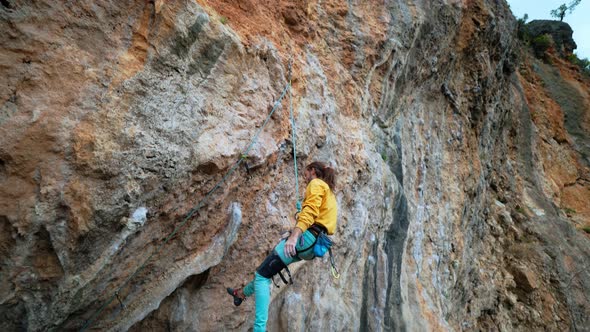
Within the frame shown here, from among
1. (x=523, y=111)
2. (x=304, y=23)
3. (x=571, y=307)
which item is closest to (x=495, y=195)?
(x=571, y=307)

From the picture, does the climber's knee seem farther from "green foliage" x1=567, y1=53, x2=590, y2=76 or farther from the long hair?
"green foliage" x1=567, y1=53, x2=590, y2=76

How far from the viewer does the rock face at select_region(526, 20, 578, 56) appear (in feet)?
83.4

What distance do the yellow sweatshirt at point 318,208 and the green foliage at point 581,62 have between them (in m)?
28.3

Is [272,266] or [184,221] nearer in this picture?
[184,221]

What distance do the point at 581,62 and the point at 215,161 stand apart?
31040 mm

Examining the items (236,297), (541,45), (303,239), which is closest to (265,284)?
(236,297)

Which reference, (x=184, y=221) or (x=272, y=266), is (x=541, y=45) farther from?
(x=184, y=221)

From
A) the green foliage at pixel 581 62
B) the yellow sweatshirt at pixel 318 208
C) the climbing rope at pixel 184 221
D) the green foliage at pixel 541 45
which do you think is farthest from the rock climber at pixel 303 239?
the green foliage at pixel 581 62

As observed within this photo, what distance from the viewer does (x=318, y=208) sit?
370 centimetres

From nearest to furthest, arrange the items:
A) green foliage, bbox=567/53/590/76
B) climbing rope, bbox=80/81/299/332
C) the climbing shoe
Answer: climbing rope, bbox=80/81/299/332 < the climbing shoe < green foliage, bbox=567/53/590/76

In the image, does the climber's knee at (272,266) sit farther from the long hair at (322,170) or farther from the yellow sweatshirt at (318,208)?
the long hair at (322,170)

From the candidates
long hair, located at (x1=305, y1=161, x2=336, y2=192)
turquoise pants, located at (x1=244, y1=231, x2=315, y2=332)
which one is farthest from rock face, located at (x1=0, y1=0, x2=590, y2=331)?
long hair, located at (x1=305, y1=161, x2=336, y2=192)

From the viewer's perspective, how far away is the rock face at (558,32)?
25.4 meters

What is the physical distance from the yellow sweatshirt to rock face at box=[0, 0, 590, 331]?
93 cm
